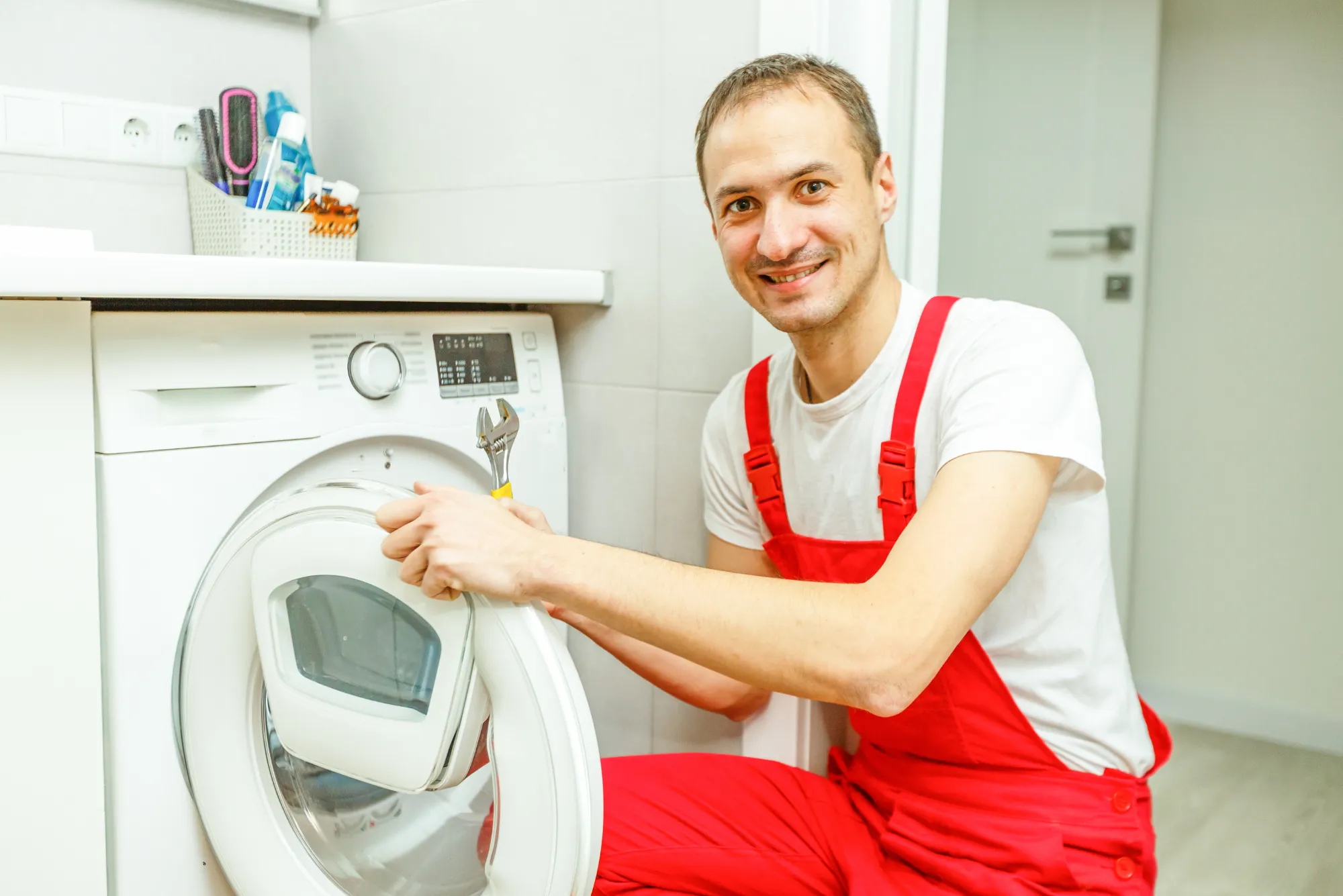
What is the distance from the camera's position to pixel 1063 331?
3.16 feet

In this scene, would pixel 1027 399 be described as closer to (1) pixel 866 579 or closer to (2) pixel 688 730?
(1) pixel 866 579

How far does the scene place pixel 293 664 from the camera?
36.6 inches

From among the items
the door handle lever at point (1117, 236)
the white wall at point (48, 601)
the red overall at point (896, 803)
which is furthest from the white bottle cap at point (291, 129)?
the door handle lever at point (1117, 236)

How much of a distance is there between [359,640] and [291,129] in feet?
2.83

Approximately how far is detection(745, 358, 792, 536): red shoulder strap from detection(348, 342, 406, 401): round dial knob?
0.38 m

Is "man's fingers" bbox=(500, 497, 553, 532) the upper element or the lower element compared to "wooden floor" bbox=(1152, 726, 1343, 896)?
upper

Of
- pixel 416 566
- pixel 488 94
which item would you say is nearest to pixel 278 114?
pixel 488 94

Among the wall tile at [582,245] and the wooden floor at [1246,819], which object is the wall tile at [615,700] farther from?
the wooden floor at [1246,819]

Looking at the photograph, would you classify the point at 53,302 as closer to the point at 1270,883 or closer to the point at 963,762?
the point at 963,762

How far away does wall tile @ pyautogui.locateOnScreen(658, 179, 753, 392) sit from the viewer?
1300 millimetres

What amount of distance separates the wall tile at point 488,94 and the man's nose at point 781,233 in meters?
0.41

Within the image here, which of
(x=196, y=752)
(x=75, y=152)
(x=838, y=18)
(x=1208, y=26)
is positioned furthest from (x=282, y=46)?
(x=1208, y=26)

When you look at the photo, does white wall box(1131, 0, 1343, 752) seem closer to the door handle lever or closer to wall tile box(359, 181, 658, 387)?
the door handle lever

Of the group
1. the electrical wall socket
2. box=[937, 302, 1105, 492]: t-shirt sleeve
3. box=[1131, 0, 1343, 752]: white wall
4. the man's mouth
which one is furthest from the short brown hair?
box=[1131, 0, 1343, 752]: white wall
